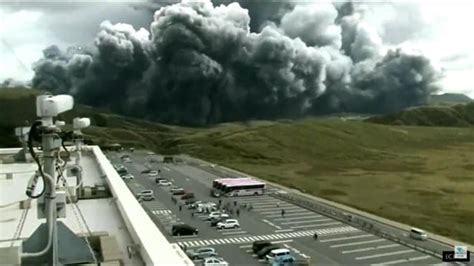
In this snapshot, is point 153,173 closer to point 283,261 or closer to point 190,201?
point 190,201

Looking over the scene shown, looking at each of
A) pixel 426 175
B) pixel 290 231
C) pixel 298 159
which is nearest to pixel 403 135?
pixel 298 159

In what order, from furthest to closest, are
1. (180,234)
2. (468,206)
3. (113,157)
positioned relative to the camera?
(113,157)
(468,206)
(180,234)

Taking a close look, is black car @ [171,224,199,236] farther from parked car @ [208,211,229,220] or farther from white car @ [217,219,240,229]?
parked car @ [208,211,229,220]

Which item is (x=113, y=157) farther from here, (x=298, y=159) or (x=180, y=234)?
(x=180, y=234)

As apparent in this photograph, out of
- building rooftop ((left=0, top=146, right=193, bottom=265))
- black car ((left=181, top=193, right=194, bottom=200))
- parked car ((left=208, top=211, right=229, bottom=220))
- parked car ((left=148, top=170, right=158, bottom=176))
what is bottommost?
parked car ((left=208, top=211, right=229, bottom=220))

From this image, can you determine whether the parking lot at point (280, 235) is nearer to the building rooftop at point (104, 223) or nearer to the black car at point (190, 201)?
the black car at point (190, 201)

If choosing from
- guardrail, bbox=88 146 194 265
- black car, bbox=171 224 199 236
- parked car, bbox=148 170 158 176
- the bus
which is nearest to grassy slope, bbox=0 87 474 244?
the bus
